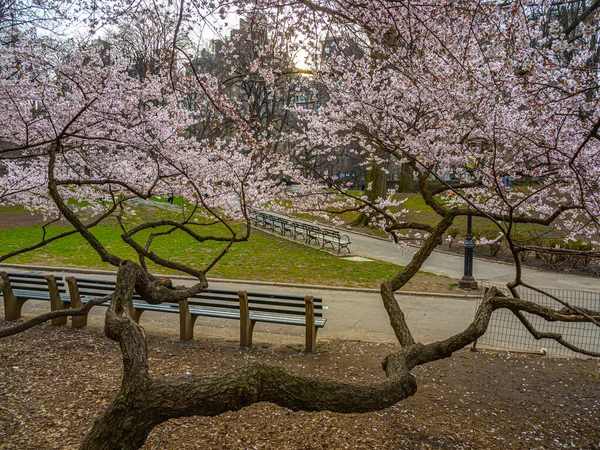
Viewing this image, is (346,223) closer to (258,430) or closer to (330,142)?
(330,142)

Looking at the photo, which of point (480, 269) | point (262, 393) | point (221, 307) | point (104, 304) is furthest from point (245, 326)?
point (480, 269)

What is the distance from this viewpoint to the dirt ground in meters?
4.21

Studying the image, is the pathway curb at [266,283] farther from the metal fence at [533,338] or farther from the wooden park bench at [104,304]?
the wooden park bench at [104,304]

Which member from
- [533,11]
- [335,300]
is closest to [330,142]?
[335,300]

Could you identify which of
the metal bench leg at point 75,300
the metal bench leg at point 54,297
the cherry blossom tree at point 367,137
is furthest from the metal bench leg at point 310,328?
the metal bench leg at point 54,297

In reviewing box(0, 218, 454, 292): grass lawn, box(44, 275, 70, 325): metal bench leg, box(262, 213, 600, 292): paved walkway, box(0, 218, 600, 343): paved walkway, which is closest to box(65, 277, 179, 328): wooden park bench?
box(44, 275, 70, 325): metal bench leg

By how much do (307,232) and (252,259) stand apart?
3584 mm

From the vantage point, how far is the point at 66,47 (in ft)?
29.1

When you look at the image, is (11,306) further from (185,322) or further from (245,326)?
(245,326)

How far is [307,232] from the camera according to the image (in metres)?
18.1

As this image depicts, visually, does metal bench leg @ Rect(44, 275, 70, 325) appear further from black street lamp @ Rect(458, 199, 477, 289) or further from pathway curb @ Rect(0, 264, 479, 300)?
black street lamp @ Rect(458, 199, 477, 289)

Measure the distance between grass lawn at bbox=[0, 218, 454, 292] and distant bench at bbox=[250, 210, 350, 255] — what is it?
63 centimetres

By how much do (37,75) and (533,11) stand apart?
8559 mm

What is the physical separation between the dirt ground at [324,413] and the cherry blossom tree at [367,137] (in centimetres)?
95
